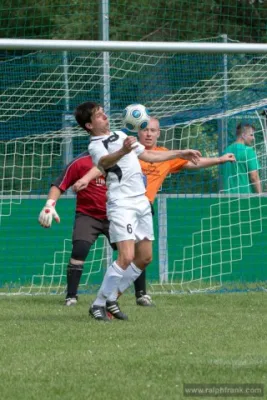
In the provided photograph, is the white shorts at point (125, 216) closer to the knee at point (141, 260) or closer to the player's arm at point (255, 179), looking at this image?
the knee at point (141, 260)

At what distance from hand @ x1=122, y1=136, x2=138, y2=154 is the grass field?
1.40 m

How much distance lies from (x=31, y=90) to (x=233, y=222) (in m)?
3.42

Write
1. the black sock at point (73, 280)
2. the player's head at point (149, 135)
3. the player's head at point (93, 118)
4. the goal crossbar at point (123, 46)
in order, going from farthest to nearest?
1. the black sock at point (73, 280)
2. the player's head at point (149, 135)
3. the player's head at point (93, 118)
4. the goal crossbar at point (123, 46)

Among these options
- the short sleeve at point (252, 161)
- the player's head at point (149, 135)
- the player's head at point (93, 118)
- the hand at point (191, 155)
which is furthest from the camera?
the short sleeve at point (252, 161)

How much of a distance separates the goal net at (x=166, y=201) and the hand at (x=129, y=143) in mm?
4553

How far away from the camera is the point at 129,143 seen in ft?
29.2

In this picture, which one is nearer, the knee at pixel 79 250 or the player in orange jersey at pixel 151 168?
the player in orange jersey at pixel 151 168

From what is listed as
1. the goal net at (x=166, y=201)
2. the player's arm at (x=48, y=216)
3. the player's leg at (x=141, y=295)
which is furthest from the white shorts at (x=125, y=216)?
the goal net at (x=166, y=201)

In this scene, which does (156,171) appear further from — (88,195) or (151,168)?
(88,195)

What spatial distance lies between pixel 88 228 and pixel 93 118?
2.09 metres

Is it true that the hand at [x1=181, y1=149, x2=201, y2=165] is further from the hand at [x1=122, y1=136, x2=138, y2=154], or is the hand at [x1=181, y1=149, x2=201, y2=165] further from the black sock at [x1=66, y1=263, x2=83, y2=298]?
the black sock at [x1=66, y1=263, x2=83, y2=298]

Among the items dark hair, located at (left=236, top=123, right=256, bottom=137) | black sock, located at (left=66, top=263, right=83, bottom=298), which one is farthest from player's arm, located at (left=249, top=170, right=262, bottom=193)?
black sock, located at (left=66, top=263, right=83, bottom=298)

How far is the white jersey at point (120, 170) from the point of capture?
9586 mm

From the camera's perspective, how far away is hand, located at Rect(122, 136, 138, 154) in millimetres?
8898
